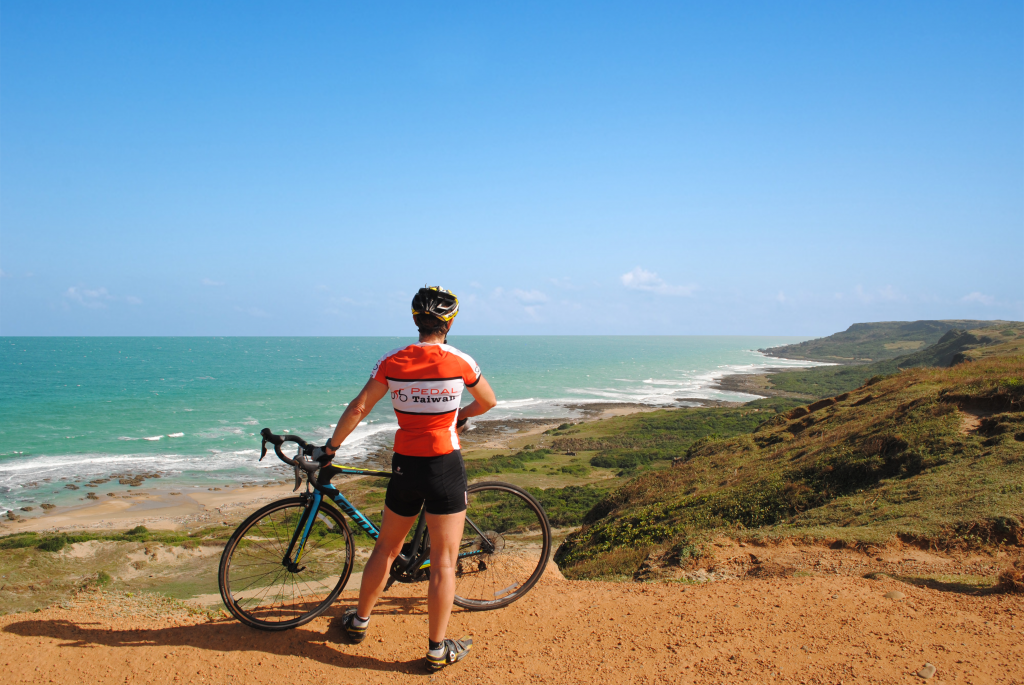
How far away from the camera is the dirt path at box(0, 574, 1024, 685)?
3799 mm

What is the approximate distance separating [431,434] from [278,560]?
6.58 feet

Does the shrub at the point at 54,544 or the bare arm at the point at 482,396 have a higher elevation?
the bare arm at the point at 482,396

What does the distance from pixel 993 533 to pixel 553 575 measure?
5.07m

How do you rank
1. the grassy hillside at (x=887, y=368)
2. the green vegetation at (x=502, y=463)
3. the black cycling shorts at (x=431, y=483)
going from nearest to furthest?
the black cycling shorts at (x=431, y=483) → the green vegetation at (x=502, y=463) → the grassy hillside at (x=887, y=368)

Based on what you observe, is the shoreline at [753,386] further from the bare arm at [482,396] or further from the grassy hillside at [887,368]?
the bare arm at [482,396]

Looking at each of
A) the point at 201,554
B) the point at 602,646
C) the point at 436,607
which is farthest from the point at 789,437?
the point at 201,554

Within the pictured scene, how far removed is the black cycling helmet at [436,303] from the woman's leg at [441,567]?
1.40 metres

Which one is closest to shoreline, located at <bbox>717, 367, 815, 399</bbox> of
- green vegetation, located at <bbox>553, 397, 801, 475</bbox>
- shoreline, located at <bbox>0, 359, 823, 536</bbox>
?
green vegetation, located at <bbox>553, 397, 801, 475</bbox>

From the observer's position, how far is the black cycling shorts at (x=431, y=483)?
12.2 feet

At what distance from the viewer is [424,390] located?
3.61 meters

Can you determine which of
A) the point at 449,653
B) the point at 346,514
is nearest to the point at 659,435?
the point at 346,514

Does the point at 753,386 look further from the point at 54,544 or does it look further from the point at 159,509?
the point at 54,544

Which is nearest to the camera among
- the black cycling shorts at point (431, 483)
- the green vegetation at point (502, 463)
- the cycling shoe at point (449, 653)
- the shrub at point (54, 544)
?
the black cycling shorts at point (431, 483)

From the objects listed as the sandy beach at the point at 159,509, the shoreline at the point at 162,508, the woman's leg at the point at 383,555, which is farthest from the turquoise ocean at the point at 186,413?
the woman's leg at the point at 383,555
